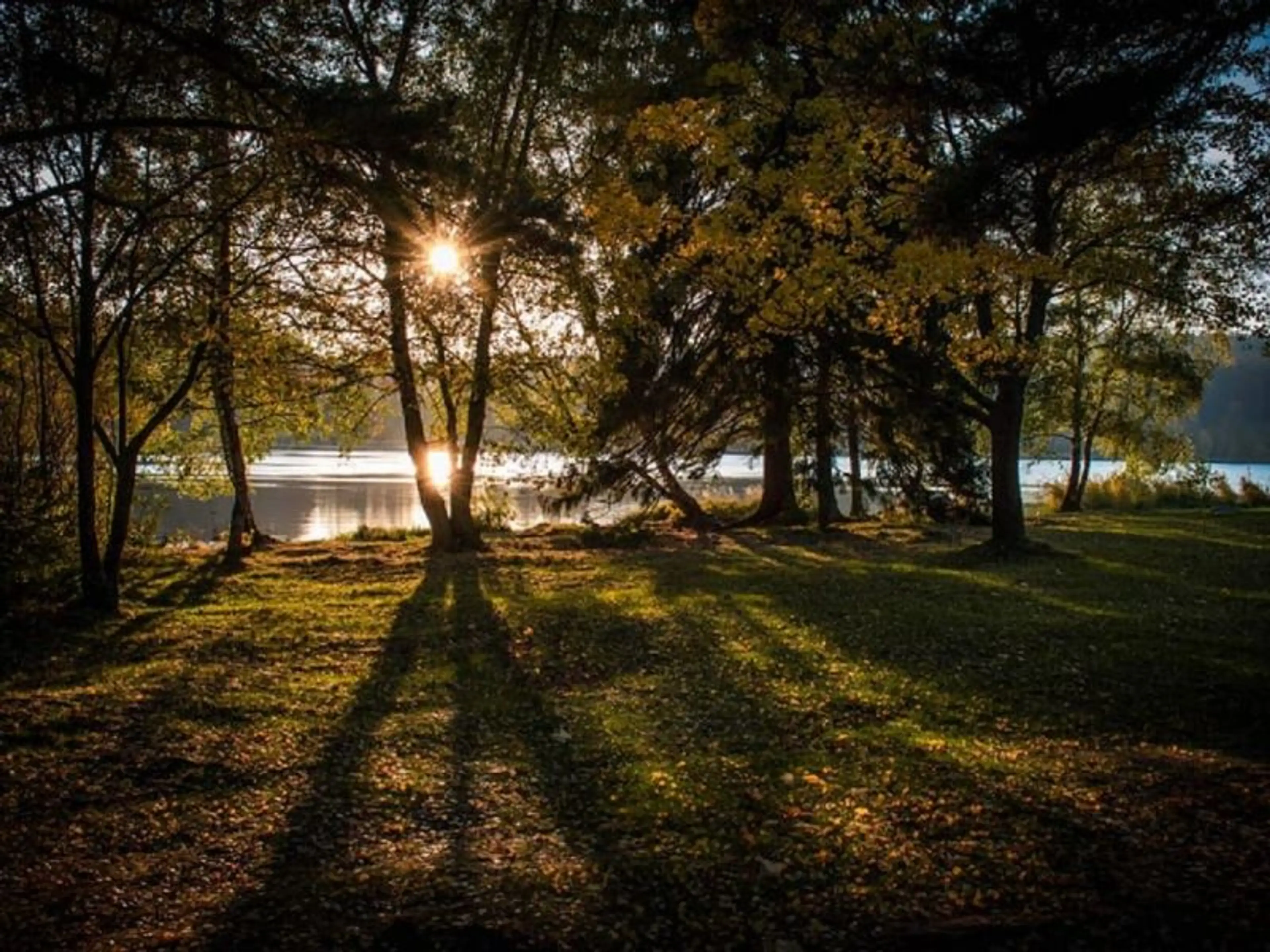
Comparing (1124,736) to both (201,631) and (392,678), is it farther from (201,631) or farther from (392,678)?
(201,631)

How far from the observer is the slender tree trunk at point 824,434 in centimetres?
2114

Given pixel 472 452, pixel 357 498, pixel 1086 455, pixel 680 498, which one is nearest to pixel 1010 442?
pixel 680 498

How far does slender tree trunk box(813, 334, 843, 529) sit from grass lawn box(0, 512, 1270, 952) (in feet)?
32.1

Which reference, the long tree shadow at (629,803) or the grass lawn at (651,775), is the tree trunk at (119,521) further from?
the long tree shadow at (629,803)

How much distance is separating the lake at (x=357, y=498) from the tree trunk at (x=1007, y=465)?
7424 mm

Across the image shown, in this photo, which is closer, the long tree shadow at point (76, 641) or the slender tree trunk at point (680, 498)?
the long tree shadow at point (76, 641)

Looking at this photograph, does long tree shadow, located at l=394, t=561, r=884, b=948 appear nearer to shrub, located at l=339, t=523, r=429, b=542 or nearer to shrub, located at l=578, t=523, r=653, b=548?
shrub, located at l=578, t=523, r=653, b=548

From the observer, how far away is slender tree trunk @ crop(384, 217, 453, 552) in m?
16.3

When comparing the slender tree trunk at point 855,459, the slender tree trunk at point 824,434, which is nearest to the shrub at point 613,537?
the slender tree trunk at point 824,434

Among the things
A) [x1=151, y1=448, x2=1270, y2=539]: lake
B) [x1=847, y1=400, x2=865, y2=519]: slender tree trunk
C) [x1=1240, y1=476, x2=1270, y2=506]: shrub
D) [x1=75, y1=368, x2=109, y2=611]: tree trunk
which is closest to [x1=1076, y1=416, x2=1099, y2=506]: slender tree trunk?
[x1=151, y1=448, x2=1270, y2=539]: lake

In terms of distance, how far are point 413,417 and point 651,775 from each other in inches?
576

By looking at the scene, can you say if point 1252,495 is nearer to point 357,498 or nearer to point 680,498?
point 680,498

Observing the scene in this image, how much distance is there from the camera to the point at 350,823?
5.40m

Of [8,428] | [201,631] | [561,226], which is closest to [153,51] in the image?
[561,226]
